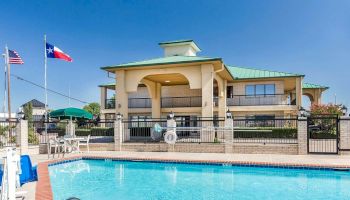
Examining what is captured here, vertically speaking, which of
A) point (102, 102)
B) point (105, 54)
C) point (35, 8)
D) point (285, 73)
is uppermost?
point (35, 8)

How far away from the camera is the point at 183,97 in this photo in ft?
90.1

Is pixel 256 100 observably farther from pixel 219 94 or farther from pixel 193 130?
pixel 193 130

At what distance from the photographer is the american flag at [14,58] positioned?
79.4ft

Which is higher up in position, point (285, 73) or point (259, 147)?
point (285, 73)

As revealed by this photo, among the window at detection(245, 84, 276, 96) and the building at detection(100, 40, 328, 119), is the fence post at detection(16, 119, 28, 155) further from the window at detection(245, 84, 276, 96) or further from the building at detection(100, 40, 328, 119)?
the window at detection(245, 84, 276, 96)

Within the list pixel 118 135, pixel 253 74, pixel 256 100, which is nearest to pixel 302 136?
pixel 118 135

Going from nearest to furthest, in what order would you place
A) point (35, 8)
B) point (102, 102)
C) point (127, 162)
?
point (127, 162)
point (35, 8)
point (102, 102)

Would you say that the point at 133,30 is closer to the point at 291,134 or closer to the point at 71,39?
the point at 71,39

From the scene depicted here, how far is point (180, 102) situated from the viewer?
90.7 ft

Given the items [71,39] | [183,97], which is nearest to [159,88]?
[183,97]

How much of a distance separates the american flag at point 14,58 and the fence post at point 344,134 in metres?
23.3

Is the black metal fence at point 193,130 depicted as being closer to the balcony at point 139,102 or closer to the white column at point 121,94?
the white column at point 121,94

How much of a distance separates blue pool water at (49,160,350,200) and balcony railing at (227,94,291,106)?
16.3m

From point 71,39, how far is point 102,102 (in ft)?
23.8
